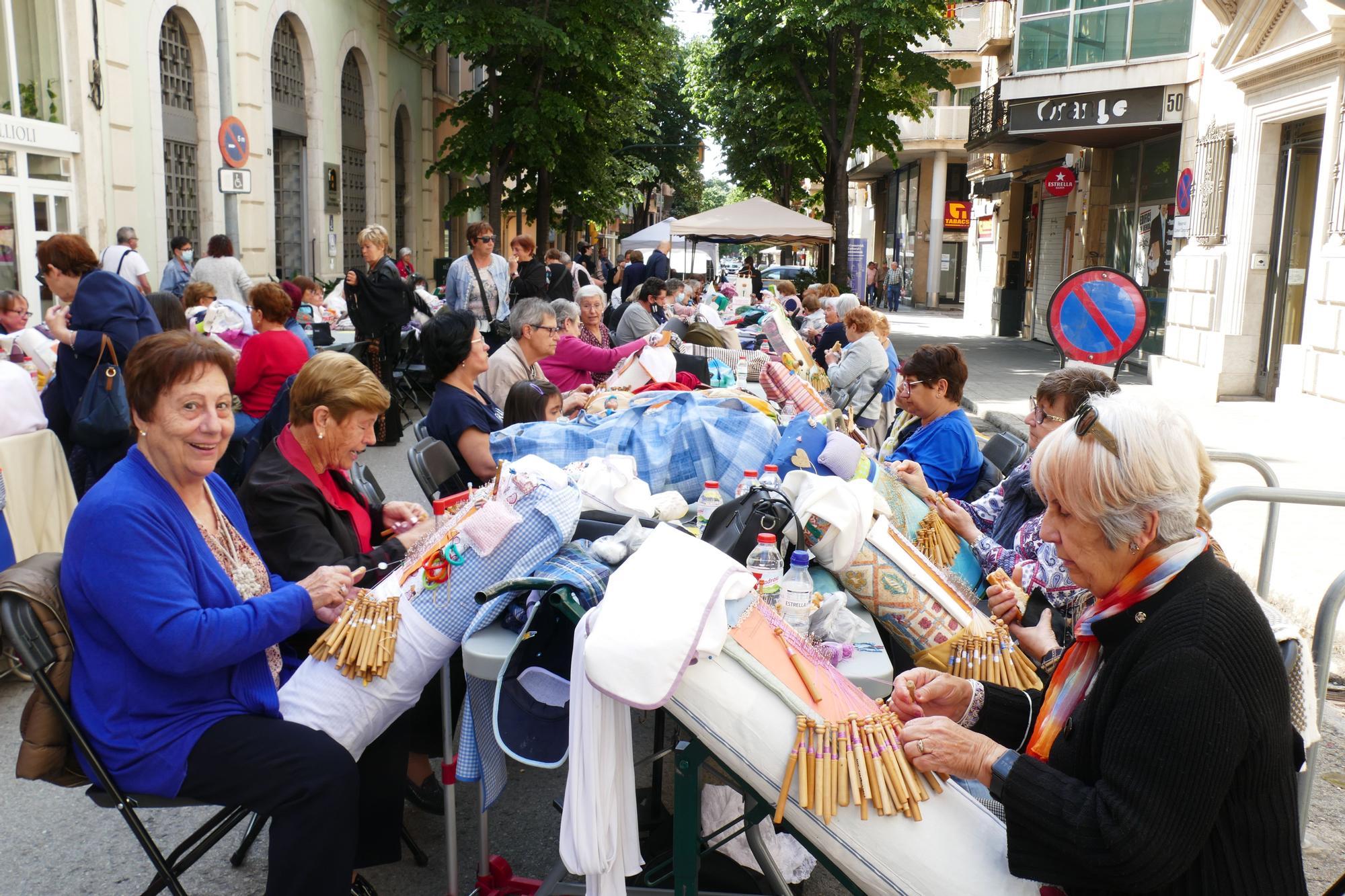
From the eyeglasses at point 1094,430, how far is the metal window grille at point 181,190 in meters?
15.1

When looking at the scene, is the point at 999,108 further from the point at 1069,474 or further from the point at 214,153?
the point at 1069,474

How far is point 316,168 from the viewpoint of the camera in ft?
64.8

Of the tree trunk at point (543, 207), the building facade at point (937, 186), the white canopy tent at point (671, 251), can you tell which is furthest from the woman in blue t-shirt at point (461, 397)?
the building facade at point (937, 186)

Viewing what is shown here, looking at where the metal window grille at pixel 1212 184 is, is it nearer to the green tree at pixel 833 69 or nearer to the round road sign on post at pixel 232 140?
the green tree at pixel 833 69

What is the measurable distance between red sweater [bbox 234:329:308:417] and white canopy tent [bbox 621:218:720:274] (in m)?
14.8

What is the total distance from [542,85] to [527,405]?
1858 cm

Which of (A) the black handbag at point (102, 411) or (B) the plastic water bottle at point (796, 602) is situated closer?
(B) the plastic water bottle at point (796, 602)

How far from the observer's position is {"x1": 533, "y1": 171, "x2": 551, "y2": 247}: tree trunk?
24.1 meters

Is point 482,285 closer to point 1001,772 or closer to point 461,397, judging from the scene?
point 461,397

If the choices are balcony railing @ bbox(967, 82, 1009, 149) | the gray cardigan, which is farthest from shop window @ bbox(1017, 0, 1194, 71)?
the gray cardigan

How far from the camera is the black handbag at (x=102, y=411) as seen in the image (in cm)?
548

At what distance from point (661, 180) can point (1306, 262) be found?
38289 mm

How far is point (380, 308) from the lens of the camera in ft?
34.3

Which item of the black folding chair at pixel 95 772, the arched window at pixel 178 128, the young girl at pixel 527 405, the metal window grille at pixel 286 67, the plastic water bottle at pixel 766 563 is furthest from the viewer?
the metal window grille at pixel 286 67
